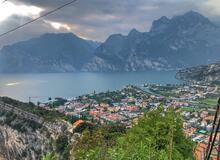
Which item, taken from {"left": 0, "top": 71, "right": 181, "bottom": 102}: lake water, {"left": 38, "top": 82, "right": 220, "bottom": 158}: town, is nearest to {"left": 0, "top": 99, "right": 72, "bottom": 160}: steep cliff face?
{"left": 38, "top": 82, "right": 220, "bottom": 158}: town

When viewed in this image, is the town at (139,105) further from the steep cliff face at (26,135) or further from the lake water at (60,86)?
the lake water at (60,86)

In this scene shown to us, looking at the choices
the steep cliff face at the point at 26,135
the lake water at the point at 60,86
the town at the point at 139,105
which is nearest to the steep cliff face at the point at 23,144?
the steep cliff face at the point at 26,135

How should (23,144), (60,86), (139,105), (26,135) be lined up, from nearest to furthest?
(23,144), (26,135), (139,105), (60,86)

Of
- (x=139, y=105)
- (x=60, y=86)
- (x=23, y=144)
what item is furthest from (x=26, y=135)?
(x=60, y=86)

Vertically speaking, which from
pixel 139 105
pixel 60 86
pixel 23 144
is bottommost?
pixel 23 144

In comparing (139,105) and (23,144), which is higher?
(139,105)

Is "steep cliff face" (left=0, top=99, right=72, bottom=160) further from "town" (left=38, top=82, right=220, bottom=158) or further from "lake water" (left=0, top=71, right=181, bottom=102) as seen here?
"lake water" (left=0, top=71, right=181, bottom=102)

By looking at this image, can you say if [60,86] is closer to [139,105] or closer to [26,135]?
[139,105]

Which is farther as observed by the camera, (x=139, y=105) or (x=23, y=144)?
(x=139, y=105)
